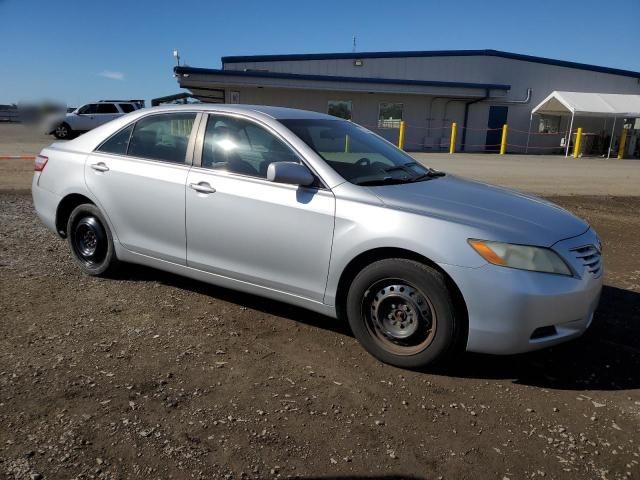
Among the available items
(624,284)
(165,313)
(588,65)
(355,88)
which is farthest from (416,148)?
(165,313)

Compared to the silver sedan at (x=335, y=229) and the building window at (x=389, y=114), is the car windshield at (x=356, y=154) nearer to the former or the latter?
the silver sedan at (x=335, y=229)

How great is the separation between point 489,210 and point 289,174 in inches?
52.0

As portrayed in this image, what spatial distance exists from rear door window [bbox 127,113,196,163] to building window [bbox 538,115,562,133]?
32.0 metres

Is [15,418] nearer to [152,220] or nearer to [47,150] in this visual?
[152,220]

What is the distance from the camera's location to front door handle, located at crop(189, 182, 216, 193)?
3.88 meters

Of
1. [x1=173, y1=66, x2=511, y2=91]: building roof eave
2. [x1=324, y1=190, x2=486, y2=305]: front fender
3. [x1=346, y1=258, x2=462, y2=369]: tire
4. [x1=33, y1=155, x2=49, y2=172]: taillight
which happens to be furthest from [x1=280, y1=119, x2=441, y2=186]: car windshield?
[x1=173, y1=66, x2=511, y2=91]: building roof eave

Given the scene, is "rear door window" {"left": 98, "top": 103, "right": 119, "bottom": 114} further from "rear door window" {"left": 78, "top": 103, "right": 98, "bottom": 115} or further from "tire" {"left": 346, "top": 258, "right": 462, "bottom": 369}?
"tire" {"left": 346, "top": 258, "right": 462, "bottom": 369}

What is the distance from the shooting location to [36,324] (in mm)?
3832

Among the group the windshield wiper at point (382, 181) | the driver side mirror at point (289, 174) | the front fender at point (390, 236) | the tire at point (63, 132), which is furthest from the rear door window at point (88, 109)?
the front fender at point (390, 236)

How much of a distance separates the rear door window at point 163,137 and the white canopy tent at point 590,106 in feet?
89.8

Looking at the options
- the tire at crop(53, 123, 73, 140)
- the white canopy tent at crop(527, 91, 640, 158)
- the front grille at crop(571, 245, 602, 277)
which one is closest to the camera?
the front grille at crop(571, 245, 602, 277)

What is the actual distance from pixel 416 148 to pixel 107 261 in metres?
25.8

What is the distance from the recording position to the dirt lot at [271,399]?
8.01 ft

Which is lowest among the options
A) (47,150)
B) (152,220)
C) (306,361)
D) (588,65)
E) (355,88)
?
(306,361)
